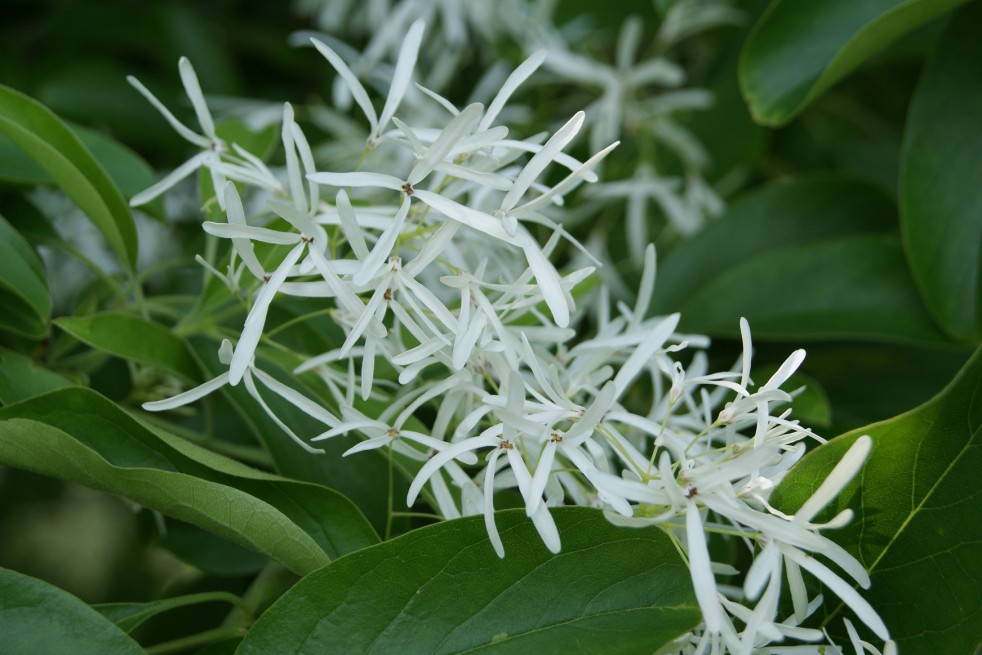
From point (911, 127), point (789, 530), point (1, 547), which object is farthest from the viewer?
point (1, 547)

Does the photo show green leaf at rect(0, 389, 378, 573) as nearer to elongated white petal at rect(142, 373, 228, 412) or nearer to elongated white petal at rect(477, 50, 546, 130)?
elongated white petal at rect(142, 373, 228, 412)

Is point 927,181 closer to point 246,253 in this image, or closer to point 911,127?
point 911,127

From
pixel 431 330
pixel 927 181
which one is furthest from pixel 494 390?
pixel 927 181

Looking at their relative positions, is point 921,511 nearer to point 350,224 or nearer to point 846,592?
point 846,592

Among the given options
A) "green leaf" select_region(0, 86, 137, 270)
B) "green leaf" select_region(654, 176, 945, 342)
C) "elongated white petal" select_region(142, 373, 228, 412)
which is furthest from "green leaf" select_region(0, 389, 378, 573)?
"green leaf" select_region(654, 176, 945, 342)

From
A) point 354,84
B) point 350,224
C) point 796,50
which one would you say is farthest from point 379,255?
point 796,50
